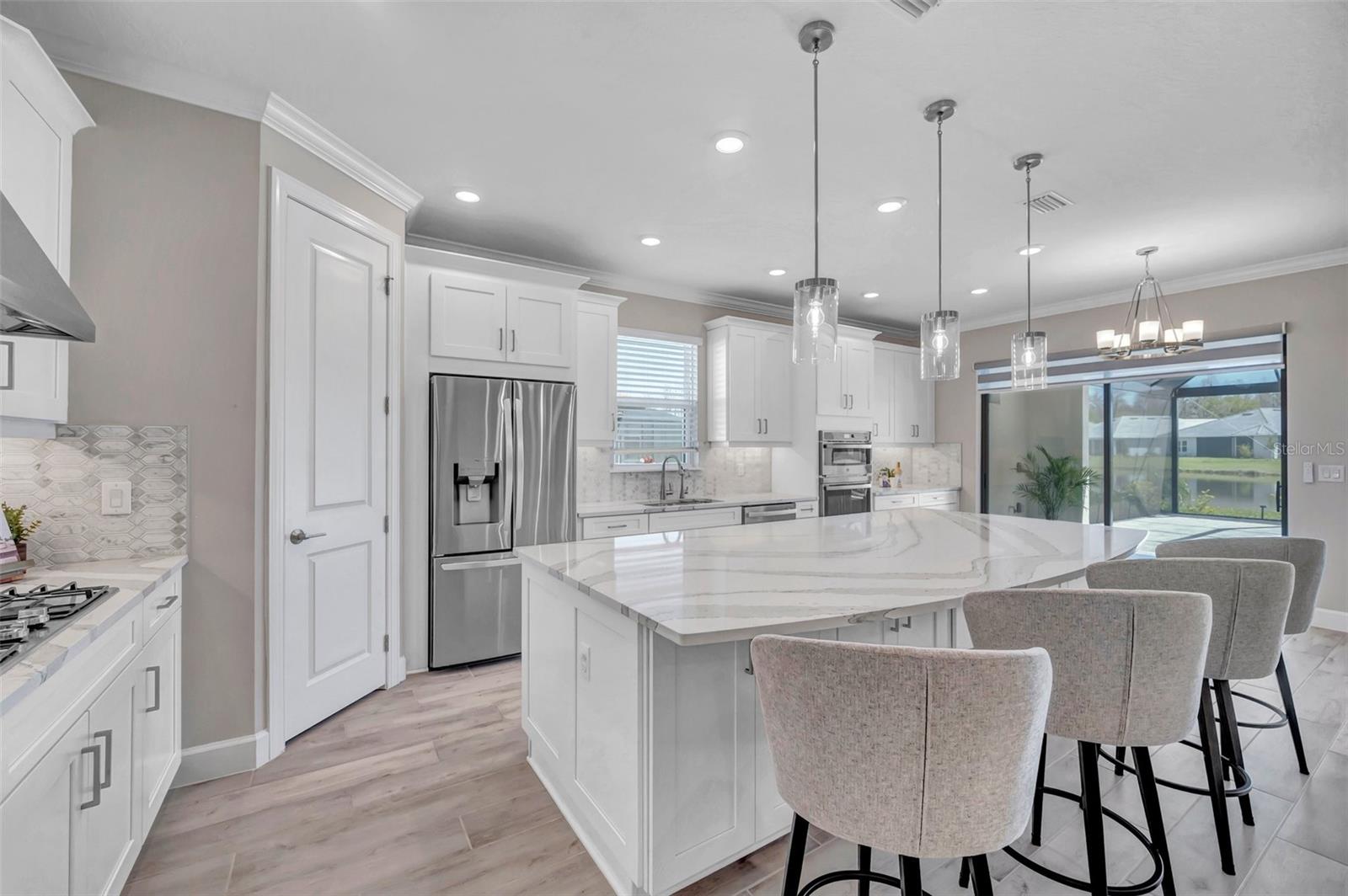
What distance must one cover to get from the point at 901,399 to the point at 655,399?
296 cm

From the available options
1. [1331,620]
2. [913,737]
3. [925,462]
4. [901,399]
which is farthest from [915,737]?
[925,462]

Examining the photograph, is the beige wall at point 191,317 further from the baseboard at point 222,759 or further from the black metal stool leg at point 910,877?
the black metal stool leg at point 910,877

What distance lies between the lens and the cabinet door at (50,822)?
1005 millimetres

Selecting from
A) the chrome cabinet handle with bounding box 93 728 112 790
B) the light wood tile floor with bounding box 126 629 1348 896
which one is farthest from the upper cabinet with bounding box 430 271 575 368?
the chrome cabinet handle with bounding box 93 728 112 790

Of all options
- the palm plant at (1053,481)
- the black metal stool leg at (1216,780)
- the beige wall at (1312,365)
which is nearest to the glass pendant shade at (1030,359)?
the black metal stool leg at (1216,780)

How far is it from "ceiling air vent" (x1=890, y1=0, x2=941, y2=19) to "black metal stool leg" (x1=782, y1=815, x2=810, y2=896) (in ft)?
7.07

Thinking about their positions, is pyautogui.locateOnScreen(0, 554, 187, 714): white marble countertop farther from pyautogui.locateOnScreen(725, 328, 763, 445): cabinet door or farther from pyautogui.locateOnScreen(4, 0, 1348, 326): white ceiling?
pyautogui.locateOnScreen(725, 328, 763, 445): cabinet door

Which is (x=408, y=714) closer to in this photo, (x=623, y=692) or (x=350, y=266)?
(x=623, y=692)

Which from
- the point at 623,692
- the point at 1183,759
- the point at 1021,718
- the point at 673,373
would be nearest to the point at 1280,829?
the point at 1183,759

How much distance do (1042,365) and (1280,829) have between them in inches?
76.7

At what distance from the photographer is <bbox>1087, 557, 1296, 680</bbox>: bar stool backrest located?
1722mm

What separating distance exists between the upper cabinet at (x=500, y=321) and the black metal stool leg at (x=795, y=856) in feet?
9.88

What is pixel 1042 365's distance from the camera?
2967mm

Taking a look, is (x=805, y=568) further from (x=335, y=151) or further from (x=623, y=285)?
(x=623, y=285)
